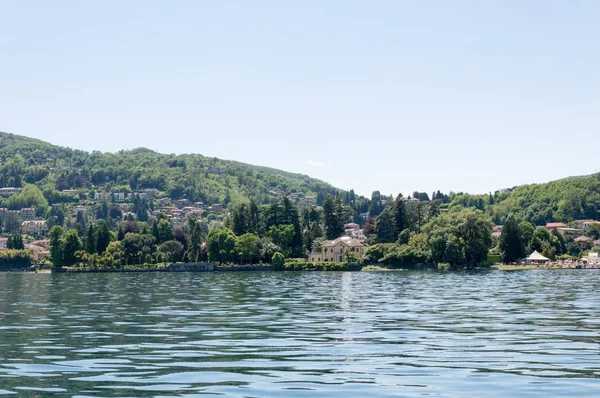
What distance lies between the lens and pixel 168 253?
638 feet

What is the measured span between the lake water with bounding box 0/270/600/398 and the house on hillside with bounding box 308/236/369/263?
435 feet

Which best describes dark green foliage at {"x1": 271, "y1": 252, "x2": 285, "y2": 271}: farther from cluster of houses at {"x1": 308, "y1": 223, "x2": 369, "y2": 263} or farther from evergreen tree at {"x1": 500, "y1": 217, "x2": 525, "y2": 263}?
evergreen tree at {"x1": 500, "y1": 217, "x2": 525, "y2": 263}

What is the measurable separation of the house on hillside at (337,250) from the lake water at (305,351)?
132719 millimetres

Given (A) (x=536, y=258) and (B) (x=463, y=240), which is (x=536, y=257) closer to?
(A) (x=536, y=258)

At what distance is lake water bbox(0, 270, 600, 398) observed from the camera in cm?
2153

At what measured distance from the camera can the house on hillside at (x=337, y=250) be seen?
605 feet

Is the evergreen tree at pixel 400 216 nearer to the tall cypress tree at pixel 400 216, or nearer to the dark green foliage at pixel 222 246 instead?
the tall cypress tree at pixel 400 216

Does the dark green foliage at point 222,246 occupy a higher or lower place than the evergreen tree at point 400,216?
lower

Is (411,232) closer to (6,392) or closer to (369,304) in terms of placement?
(369,304)

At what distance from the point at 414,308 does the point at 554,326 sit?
44.1 feet

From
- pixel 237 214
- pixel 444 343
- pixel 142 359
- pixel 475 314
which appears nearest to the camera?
pixel 142 359

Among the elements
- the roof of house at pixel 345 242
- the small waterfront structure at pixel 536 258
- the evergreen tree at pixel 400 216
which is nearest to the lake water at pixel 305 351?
the small waterfront structure at pixel 536 258

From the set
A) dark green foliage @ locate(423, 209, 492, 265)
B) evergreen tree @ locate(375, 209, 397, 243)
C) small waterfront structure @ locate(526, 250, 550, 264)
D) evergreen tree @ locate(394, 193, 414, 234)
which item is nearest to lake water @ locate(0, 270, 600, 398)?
dark green foliage @ locate(423, 209, 492, 265)

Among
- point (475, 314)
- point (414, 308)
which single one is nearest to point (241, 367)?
point (475, 314)
